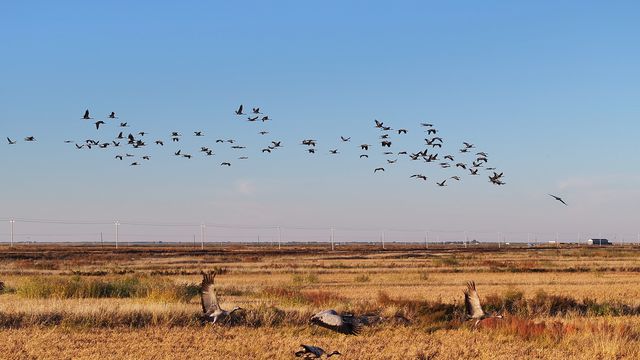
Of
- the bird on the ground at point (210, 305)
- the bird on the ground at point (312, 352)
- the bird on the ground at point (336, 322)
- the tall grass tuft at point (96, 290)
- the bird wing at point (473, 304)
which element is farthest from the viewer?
the tall grass tuft at point (96, 290)

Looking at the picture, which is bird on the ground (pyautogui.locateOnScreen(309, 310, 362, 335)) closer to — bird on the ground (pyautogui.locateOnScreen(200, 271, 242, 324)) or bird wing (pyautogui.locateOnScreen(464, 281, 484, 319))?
bird on the ground (pyautogui.locateOnScreen(200, 271, 242, 324))

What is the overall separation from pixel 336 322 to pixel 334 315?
16 centimetres

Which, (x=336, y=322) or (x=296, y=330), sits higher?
(x=336, y=322)

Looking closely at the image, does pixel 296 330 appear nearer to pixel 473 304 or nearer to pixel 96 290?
pixel 473 304

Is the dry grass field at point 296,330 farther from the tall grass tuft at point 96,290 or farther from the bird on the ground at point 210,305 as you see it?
the bird on the ground at point 210,305

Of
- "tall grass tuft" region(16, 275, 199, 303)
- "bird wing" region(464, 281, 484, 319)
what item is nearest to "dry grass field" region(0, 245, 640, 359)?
"tall grass tuft" region(16, 275, 199, 303)

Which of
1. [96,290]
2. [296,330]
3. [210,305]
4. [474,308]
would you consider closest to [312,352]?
[296,330]

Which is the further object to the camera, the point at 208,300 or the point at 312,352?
the point at 208,300

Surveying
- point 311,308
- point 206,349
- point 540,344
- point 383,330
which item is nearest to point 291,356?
point 206,349

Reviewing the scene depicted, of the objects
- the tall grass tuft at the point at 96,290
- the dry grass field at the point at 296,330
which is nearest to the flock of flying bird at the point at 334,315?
the dry grass field at the point at 296,330

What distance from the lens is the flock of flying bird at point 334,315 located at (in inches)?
654

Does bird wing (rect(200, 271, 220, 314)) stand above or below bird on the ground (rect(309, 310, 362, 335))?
above

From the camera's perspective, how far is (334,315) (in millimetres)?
16641

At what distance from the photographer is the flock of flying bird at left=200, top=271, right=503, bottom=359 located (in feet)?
54.5
